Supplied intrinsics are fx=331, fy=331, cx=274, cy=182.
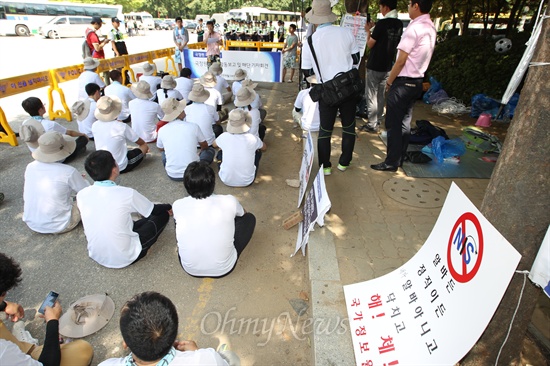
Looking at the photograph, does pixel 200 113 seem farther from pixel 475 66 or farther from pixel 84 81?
pixel 475 66

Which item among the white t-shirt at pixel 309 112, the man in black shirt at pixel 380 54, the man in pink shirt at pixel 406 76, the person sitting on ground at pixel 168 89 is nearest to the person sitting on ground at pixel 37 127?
the person sitting on ground at pixel 168 89

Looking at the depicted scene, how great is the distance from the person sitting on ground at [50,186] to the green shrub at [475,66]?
26.9 ft

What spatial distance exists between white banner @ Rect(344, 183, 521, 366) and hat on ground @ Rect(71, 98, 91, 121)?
17.1 ft

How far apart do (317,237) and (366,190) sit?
1273mm

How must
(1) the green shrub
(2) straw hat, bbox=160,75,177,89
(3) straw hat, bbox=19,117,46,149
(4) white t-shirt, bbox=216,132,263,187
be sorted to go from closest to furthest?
1. (3) straw hat, bbox=19,117,46,149
2. (4) white t-shirt, bbox=216,132,263,187
3. (2) straw hat, bbox=160,75,177,89
4. (1) the green shrub

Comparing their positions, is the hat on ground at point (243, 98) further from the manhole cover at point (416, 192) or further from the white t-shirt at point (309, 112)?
the manhole cover at point (416, 192)

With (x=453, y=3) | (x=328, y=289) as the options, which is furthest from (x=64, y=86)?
(x=453, y=3)

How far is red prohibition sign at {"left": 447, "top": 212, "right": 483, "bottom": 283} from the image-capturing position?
63.2 inches

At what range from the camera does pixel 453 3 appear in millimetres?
10297

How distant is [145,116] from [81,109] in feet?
3.24

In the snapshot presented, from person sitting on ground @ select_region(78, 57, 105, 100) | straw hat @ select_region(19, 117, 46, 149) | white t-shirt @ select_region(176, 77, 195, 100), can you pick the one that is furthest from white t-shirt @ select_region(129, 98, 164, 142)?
straw hat @ select_region(19, 117, 46, 149)

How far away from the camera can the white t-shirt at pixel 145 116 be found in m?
5.76

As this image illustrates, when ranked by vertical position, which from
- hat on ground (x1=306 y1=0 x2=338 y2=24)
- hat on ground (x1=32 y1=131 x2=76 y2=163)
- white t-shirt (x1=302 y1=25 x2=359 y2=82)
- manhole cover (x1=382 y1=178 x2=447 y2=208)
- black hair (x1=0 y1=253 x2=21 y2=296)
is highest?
hat on ground (x1=306 y1=0 x2=338 y2=24)

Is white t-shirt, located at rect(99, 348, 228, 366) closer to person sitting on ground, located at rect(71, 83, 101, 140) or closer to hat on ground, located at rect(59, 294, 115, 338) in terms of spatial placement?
hat on ground, located at rect(59, 294, 115, 338)
